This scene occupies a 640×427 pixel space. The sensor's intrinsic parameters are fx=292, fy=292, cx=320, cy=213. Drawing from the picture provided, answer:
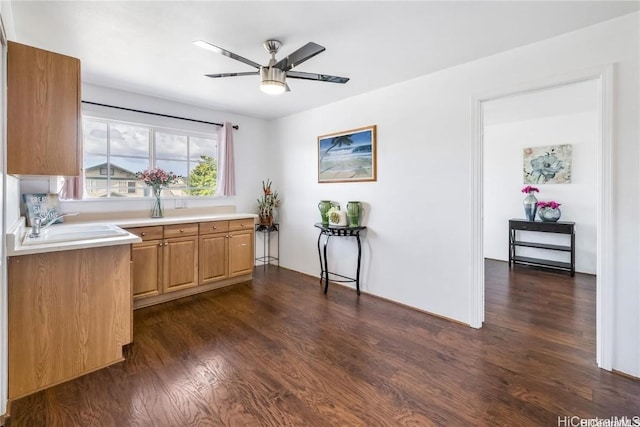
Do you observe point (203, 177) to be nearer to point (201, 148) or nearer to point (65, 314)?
point (201, 148)

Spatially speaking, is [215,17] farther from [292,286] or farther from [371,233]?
[292,286]

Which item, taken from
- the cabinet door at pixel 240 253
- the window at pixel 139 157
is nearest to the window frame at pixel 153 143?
the window at pixel 139 157

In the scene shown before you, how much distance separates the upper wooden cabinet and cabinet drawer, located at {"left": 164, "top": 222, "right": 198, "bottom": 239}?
143 centimetres

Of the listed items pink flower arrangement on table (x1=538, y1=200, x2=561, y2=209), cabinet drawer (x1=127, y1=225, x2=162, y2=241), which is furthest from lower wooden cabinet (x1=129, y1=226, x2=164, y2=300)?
pink flower arrangement on table (x1=538, y1=200, x2=561, y2=209)

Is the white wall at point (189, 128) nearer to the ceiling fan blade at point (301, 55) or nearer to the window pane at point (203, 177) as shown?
the window pane at point (203, 177)

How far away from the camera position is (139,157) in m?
3.72

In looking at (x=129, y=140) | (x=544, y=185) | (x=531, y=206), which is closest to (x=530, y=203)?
(x=531, y=206)

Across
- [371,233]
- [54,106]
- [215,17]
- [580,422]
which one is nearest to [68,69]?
[54,106]

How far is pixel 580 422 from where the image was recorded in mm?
1584

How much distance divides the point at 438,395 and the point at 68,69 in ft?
10.3

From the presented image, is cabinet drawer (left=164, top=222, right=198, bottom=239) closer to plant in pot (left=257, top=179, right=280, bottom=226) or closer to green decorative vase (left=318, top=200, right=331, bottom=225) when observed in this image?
plant in pot (left=257, top=179, right=280, bottom=226)

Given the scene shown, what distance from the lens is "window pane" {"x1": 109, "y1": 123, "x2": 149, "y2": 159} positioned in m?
3.51

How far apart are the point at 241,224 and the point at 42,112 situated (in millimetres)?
2416

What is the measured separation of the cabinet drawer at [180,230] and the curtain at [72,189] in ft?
2.99
